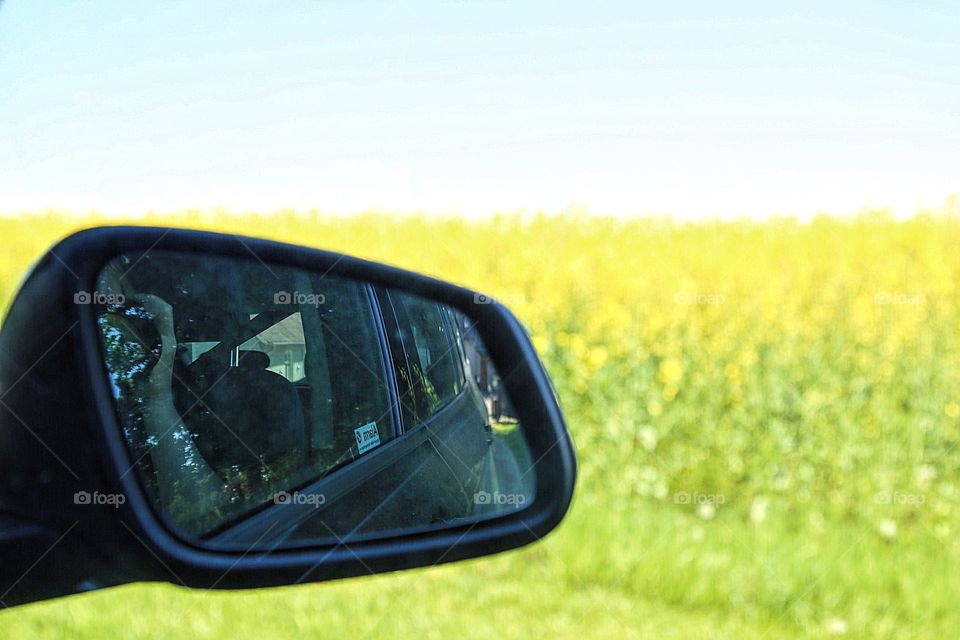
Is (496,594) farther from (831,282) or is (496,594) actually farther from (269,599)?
(831,282)

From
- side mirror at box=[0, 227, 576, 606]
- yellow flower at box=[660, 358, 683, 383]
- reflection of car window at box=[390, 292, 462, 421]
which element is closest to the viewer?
side mirror at box=[0, 227, 576, 606]

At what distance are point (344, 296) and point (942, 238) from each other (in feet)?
19.8

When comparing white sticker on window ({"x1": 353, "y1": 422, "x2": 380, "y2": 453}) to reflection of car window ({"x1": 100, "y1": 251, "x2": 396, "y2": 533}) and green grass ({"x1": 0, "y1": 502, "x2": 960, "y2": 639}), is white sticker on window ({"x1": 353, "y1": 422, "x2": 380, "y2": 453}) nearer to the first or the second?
reflection of car window ({"x1": 100, "y1": 251, "x2": 396, "y2": 533})

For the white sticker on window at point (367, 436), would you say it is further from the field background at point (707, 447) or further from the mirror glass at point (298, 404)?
the field background at point (707, 447)

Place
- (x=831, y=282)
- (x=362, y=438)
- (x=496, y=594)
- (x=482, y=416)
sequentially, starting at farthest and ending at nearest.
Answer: (x=831, y=282) → (x=496, y=594) → (x=482, y=416) → (x=362, y=438)

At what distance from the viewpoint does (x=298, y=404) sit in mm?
1471

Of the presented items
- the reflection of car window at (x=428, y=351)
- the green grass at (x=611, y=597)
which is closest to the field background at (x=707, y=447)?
the green grass at (x=611, y=597)

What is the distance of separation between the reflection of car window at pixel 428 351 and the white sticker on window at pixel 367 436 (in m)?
0.16

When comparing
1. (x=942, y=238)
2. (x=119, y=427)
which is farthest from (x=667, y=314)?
(x=119, y=427)

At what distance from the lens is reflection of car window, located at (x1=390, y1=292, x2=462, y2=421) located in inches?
74.7

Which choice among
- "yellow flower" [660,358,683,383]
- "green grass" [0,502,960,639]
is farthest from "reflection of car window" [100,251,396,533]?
"yellow flower" [660,358,683,383]

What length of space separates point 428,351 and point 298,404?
501 mm

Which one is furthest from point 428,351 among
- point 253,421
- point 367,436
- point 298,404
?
point 253,421

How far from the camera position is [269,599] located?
3.48m
